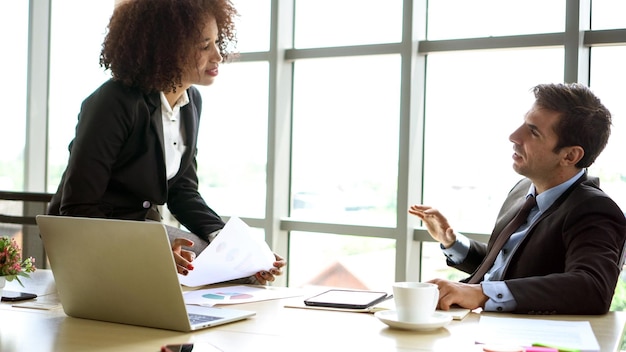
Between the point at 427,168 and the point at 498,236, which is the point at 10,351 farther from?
the point at 427,168

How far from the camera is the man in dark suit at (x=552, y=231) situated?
67.0 inches

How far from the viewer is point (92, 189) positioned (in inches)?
81.4

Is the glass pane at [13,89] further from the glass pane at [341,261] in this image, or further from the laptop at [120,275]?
the laptop at [120,275]

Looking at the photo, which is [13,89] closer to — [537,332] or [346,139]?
[346,139]

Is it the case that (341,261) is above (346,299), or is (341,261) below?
below

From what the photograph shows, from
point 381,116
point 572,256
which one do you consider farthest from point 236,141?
point 572,256

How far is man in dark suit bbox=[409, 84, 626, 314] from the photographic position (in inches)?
67.0

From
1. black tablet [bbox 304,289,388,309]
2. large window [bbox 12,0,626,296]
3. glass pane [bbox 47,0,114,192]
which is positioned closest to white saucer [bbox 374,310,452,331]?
black tablet [bbox 304,289,388,309]

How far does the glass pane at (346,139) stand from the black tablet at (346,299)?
7.22 feet

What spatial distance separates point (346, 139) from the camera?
4.21m

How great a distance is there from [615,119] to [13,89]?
12.8 ft

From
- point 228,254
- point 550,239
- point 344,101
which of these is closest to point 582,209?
point 550,239

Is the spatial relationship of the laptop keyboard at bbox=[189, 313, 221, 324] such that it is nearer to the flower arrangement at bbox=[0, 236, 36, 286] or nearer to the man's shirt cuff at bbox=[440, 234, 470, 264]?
the flower arrangement at bbox=[0, 236, 36, 286]

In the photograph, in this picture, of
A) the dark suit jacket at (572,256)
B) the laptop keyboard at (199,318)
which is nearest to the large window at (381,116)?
the dark suit jacket at (572,256)
